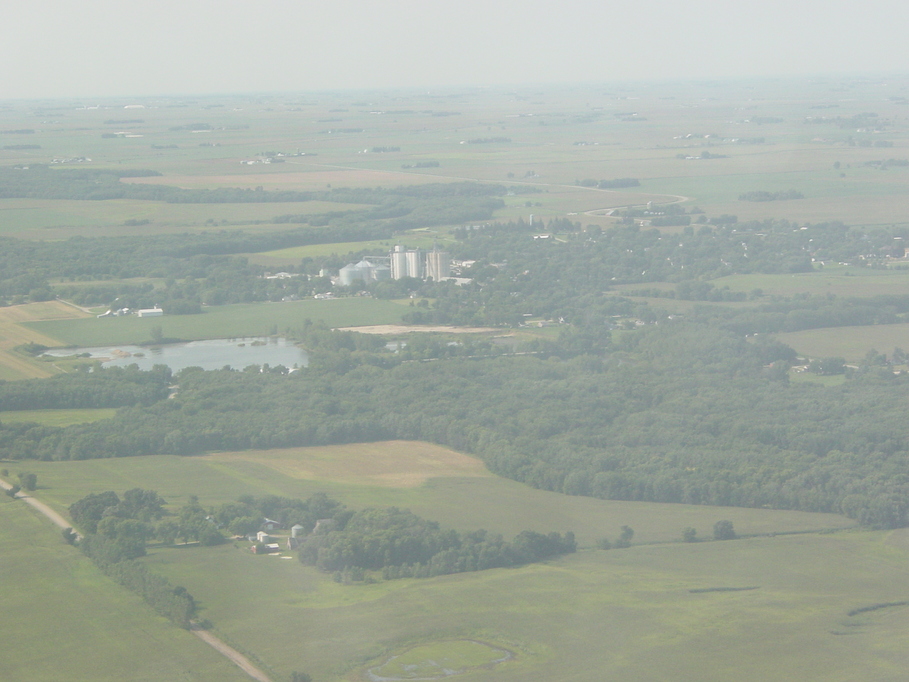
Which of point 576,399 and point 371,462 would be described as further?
point 576,399

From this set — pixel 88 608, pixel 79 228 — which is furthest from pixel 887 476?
pixel 79 228

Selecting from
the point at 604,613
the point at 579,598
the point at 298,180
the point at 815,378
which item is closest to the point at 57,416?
the point at 579,598

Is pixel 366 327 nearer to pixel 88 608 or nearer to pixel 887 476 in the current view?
pixel 887 476

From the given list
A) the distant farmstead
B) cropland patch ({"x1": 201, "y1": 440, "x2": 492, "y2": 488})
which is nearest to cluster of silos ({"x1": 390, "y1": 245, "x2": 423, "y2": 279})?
the distant farmstead

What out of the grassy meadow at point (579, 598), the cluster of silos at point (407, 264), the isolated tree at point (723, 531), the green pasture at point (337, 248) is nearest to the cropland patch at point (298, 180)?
the green pasture at point (337, 248)

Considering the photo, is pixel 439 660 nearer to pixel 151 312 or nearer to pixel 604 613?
pixel 604 613
